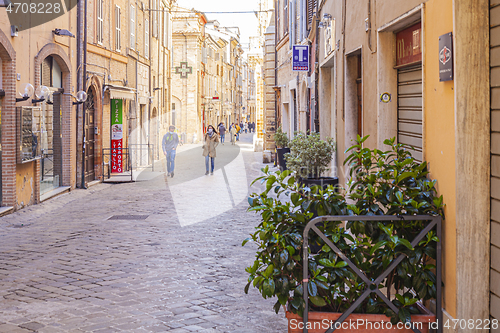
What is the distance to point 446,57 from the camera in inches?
146

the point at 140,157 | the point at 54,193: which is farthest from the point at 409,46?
the point at 140,157

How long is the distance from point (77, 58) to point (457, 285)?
1266 cm

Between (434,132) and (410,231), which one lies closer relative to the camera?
(410,231)

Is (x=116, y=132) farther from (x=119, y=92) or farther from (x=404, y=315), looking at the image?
(x=404, y=315)

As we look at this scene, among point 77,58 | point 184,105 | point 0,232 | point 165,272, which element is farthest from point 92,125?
point 184,105

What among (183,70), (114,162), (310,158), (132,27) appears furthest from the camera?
(183,70)

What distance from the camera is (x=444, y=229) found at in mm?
3699

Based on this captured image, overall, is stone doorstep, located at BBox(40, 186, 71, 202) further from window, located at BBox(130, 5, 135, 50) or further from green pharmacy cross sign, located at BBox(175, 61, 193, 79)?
green pharmacy cross sign, located at BBox(175, 61, 193, 79)

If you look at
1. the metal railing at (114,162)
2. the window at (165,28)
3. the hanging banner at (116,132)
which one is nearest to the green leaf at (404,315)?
the metal railing at (114,162)

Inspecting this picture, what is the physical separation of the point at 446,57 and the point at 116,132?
1592 centimetres

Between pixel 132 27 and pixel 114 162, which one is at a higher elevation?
pixel 132 27

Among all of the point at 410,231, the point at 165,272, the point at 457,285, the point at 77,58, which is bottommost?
the point at 165,272

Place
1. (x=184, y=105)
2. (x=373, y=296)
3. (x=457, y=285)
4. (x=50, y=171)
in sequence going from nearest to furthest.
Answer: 1. (x=457, y=285)
2. (x=373, y=296)
3. (x=50, y=171)
4. (x=184, y=105)

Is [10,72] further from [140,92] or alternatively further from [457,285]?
[140,92]
